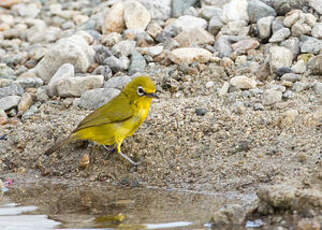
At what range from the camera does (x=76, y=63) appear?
920 cm

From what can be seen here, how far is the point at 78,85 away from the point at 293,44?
294 centimetres

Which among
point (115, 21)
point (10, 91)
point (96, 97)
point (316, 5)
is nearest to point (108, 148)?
point (96, 97)

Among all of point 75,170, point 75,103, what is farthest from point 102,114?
point 75,103

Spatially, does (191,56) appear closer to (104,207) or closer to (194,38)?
(194,38)

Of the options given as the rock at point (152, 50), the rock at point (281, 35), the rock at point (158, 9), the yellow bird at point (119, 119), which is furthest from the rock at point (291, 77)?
the rock at point (158, 9)

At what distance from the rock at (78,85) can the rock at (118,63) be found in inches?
17.1

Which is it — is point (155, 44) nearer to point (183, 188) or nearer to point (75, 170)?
point (75, 170)

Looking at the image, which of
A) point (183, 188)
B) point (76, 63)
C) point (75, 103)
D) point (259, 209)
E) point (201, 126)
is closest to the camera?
point (259, 209)

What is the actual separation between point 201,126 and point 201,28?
2773mm

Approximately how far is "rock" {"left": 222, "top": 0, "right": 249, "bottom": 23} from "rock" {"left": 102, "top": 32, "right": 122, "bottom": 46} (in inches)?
65.1

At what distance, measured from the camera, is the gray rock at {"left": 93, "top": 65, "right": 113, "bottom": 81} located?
8.81 metres

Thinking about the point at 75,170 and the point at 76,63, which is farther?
the point at 76,63

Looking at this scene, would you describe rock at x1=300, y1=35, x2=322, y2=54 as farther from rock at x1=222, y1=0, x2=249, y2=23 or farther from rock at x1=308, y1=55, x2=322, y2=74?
rock at x1=222, y1=0, x2=249, y2=23

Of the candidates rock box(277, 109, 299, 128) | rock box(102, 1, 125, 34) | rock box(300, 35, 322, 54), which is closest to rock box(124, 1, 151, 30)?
rock box(102, 1, 125, 34)
